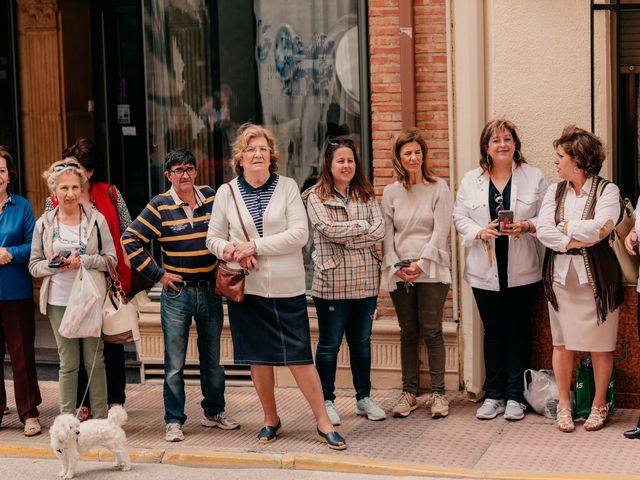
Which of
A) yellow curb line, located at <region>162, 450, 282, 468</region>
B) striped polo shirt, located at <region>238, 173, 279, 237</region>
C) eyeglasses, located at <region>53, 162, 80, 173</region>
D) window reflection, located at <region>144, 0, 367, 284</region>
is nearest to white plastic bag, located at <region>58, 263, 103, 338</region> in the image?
eyeglasses, located at <region>53, 162, 80, 173</region>

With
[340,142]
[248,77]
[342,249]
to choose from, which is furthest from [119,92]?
[342,249]

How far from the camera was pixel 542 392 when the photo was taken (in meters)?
9.30

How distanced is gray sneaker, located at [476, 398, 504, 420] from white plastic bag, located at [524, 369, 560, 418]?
207 mm

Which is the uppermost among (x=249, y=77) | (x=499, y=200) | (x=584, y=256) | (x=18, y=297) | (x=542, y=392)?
(x=249, y=77)

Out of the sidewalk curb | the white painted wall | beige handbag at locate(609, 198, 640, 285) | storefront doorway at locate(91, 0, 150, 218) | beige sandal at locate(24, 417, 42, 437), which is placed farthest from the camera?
storefront doorway at locate(91, 0, 150, 218)

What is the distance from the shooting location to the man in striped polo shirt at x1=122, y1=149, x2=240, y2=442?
8953 millimetres

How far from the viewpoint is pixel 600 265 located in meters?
8.78

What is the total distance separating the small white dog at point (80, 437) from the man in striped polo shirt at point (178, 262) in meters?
0.73

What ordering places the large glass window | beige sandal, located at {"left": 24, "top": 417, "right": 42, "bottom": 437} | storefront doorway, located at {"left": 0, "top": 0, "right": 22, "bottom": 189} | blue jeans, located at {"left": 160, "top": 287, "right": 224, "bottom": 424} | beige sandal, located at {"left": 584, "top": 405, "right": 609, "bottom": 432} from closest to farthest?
1. beige sandal, located at {"left": 584, "top": 405, "right": 609, "bottom": 432}
2. blue jeans, located at {"left": 160, "top": 287, "right": 224, "bottom": 424}
3. beige sandal, located at {"left": 24, "top": 417, "right": 42, "bottom": 437}
4. the large glass window
5. storefront doorway, located at {"left": 0, "top": 0, "right": 22, "bottom": 189}

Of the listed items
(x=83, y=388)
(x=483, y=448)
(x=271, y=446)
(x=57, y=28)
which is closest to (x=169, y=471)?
(x=271, y=446)

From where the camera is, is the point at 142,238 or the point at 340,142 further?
the point at 340,142

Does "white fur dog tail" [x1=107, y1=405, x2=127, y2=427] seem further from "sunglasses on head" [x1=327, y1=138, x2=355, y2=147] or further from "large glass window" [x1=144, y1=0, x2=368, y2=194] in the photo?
"large glass window" [x1=144, y1=0, x2=368, y2=194]

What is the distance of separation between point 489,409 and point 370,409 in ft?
2.88

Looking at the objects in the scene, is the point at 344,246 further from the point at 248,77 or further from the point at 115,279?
the point at 248,77
